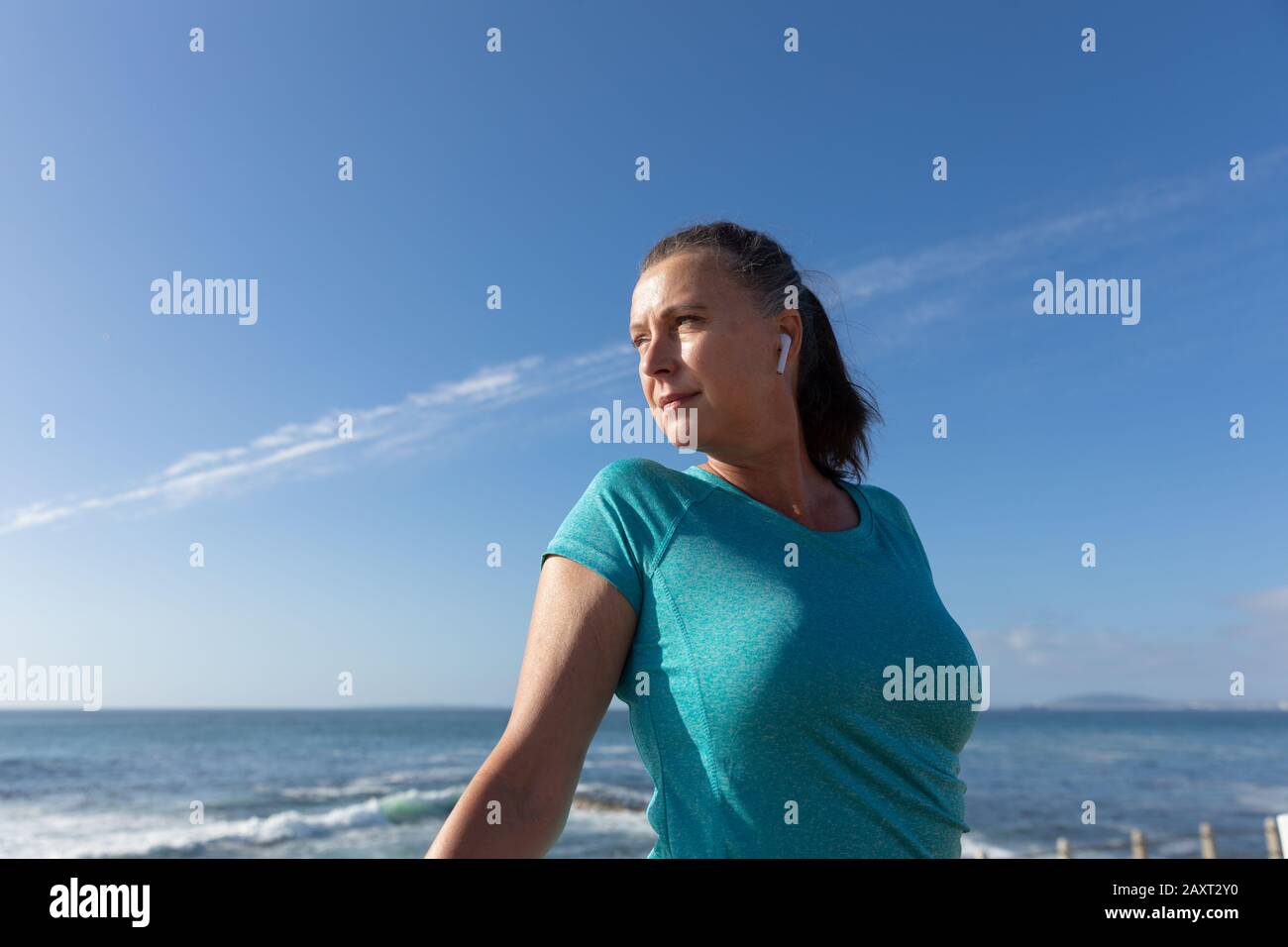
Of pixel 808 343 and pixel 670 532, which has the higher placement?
pixel 808 343

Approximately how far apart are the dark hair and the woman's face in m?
0.05

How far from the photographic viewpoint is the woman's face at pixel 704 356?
1407mm

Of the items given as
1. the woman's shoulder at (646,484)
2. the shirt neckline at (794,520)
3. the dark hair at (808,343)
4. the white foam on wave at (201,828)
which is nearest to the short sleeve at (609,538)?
the woman's shoulder at (646,484)

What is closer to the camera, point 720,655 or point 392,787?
point 720,655

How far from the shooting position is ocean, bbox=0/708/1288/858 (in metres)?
24.0

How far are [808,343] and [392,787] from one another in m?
33.3

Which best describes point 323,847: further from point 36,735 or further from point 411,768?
point 36,735

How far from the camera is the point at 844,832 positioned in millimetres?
1159

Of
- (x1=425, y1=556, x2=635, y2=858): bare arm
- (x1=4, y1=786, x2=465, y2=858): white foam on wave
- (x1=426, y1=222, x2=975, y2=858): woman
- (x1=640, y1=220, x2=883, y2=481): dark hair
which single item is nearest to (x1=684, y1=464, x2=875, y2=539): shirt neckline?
(x1=426, y1=222, x2=975, y2=858): woman

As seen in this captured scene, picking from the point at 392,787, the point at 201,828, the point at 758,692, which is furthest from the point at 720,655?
the point at 392,787

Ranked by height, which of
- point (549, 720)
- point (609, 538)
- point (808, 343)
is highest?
point (808, 343)

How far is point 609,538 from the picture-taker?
1.20m

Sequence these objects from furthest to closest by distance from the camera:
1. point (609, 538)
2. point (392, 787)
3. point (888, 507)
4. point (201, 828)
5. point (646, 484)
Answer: point (392, 787) → point (201, 828) → point (888, 507) → point (646, 484) → point (609, 538)

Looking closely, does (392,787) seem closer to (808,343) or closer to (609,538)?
(808,343)
